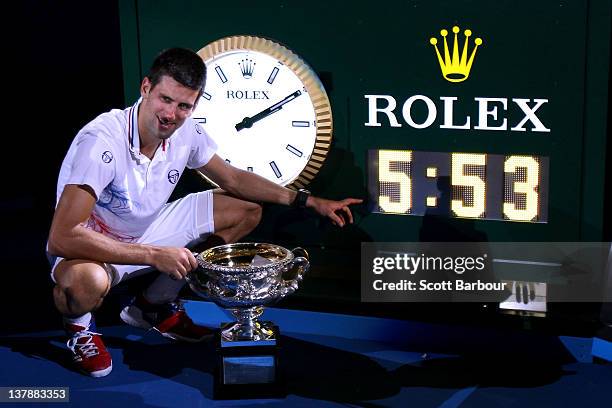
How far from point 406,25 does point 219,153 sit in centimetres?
90

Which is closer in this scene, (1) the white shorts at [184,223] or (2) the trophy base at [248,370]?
(2) the trophy base at [248,370]

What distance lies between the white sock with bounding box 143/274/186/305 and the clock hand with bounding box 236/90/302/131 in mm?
647

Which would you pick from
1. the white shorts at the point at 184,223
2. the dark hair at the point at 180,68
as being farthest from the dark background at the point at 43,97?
the dark hair at the point at 180,68

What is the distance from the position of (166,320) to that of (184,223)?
1.25 ft

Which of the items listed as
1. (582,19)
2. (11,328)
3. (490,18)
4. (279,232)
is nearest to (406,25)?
(490,18)

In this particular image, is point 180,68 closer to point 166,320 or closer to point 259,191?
point 259,191

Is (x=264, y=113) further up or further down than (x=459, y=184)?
further up

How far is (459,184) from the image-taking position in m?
4.64

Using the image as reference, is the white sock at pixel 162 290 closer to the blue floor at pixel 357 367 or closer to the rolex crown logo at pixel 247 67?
the blue floor at pixel 357 367

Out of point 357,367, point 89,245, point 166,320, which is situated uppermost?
point 89,245

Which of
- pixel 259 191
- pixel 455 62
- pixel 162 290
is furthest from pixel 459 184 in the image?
pixel 162 290

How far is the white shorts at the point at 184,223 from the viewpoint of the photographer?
4.77 m

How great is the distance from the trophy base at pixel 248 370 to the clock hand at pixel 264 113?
3.23 feet

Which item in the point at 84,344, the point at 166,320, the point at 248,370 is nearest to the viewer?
the point at 248,370
